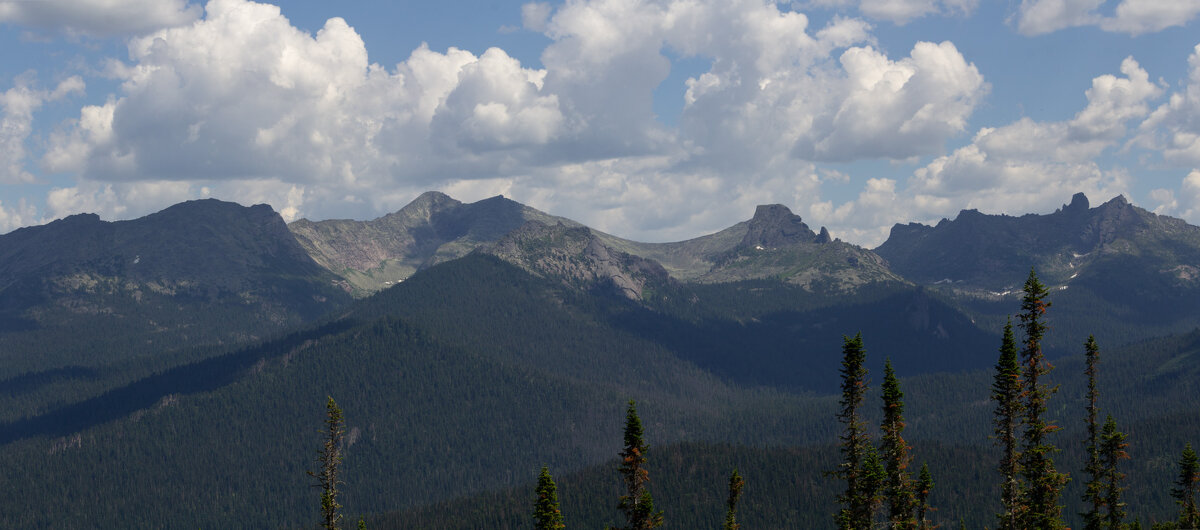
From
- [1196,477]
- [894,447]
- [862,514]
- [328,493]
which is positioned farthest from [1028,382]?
[328,493]

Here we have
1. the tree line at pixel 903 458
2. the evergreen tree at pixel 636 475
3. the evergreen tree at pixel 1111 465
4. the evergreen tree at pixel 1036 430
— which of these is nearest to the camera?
the evergreen tree at pixel 1036 430

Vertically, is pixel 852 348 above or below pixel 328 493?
above

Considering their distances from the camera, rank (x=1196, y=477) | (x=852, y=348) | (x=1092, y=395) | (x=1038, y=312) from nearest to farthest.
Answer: (x=1038, y=312)
(x=852, y=348)
(x=1092, y=395)
(x=1196, y=477)

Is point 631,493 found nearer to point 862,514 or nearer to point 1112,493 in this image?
point 862,514

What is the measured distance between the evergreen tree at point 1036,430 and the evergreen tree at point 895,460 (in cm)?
779

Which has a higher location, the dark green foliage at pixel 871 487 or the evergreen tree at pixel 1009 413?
the evergreen tree at pixel 1009 413

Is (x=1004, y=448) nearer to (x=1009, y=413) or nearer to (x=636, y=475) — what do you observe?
(x=1009, y=413)

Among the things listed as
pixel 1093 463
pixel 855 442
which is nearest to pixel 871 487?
pixel 855 442

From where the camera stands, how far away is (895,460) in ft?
245

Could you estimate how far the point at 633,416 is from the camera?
7231cm

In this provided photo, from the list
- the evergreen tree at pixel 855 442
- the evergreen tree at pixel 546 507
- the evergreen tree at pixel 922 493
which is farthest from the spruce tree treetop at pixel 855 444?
the evergreen tree at pixel 546 507

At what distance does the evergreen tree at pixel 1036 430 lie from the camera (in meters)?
69.9

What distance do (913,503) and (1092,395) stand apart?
1999cm

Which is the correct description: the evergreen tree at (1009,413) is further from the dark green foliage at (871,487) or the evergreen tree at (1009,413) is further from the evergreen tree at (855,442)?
the evergreen tree at (855,442)
